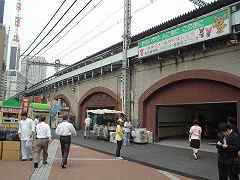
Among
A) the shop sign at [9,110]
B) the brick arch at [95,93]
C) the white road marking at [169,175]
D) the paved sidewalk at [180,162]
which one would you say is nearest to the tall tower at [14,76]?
the brick arch at [95,93]

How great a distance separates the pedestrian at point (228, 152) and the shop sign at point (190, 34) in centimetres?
839

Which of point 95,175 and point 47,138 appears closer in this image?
point 95,175

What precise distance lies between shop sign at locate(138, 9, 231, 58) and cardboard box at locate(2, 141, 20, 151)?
31.4 ft

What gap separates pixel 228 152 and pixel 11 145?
860 centimetres

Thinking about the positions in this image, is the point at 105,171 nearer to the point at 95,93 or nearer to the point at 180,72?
the point at 180,72

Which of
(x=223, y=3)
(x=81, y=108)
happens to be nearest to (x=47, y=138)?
(x=223, y=3)

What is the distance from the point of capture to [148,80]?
72.5 ft

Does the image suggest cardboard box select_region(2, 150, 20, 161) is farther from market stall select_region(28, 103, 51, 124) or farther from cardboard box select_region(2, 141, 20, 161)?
market stall select_region(28, 103, 51, 124)

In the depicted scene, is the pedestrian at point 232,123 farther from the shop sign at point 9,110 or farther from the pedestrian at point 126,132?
the shop sign at point 9,110

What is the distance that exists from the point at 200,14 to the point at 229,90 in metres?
4.47

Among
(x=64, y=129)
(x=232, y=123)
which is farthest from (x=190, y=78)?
(x=64, y=129)

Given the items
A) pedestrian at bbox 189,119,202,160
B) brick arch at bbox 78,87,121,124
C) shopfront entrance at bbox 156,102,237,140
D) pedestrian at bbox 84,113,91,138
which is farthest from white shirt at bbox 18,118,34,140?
brick arch at bbox 78,87,121,124

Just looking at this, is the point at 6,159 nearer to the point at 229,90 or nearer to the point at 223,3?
the point at 229,90

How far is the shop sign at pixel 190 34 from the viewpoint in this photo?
15522mm
